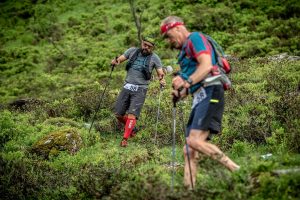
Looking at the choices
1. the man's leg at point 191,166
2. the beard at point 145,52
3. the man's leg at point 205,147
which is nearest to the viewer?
the man's leg at point 205,147

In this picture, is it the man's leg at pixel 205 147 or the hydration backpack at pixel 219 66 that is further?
the hydration backpack at pixel 219 66

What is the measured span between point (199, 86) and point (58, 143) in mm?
5356

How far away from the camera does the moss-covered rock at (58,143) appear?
9328mm

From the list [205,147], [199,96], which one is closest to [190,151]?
[205,147]

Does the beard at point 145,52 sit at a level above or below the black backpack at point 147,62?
above

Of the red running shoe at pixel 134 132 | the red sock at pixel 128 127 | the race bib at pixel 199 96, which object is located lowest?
the red running shoe at pixel 134 132

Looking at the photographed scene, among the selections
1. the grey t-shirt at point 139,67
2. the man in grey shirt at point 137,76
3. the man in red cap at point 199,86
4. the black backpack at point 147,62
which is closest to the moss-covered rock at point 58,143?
the man in grey shirt at point 137,76

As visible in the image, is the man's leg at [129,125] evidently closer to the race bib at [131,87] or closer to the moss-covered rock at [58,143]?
the race bib at [131,87]

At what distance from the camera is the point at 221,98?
5.18m

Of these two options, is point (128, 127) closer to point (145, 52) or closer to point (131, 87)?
point (131, 87)

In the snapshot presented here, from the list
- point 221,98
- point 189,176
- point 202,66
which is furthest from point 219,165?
point 202,66

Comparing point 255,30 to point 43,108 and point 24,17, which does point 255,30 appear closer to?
point 43,108

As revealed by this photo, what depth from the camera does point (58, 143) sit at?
947 cm

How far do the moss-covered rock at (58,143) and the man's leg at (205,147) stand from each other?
499 cm
